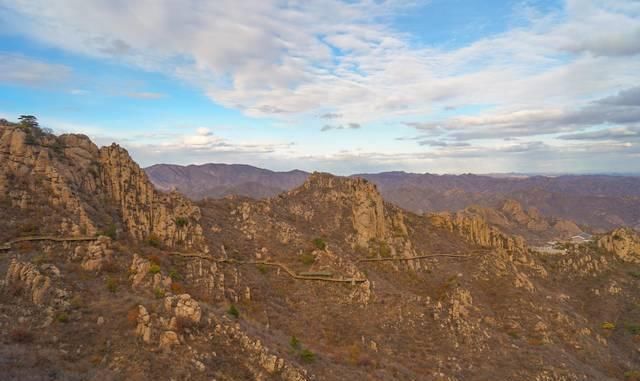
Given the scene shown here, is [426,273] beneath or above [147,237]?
beneath

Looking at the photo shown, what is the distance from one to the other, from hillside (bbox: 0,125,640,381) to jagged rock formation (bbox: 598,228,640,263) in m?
13.6

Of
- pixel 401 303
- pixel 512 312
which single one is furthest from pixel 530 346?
pixel 401 303

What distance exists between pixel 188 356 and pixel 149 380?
8.66 feet

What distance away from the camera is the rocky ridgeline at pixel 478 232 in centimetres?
7512

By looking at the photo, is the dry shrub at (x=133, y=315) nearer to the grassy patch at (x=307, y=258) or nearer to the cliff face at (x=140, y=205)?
the cliff face at (x=140, y=205)

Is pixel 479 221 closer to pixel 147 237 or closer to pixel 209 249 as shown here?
pixel 209 249

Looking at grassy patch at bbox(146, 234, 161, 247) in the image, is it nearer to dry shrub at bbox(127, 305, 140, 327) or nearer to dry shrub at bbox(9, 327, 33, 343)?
dry shrub at bbox(127, 305, 140, 327)

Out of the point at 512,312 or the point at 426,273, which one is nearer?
the point at 512,312

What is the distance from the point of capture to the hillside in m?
23.5

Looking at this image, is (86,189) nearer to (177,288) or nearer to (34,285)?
(177,288)

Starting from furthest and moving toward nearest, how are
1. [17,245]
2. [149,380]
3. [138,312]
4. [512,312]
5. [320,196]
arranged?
[320,196] → [512,312] → [17,245] → [138,312] → [149,380]

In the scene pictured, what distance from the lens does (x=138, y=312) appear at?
24672 millimetres

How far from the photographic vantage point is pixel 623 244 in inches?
3322

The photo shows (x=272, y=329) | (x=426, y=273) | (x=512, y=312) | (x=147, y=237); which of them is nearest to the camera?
(x=272, y=329)
